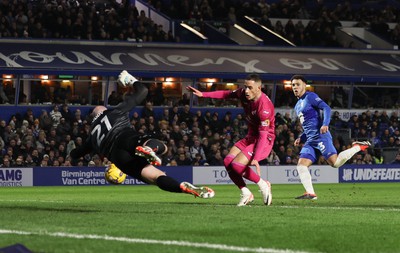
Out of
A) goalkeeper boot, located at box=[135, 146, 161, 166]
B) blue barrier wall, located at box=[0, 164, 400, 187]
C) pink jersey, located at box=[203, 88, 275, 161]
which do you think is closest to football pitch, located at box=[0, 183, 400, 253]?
goalkeeper boot, located at box=[135, 146, 161, 166]

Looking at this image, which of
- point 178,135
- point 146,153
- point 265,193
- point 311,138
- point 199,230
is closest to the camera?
point 199,230

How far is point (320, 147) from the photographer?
20.5 metres

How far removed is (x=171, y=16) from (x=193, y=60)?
337cm

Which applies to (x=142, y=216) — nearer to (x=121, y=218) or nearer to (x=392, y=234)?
(x=121, y=218)

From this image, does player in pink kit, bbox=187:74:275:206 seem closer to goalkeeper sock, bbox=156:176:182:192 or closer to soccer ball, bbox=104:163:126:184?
soccer ball, bbox=104:163:126:184

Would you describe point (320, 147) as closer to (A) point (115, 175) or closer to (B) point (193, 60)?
(A) point (115, 175)

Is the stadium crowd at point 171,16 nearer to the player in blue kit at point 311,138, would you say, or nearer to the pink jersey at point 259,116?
the player in blue kit at point 311,138

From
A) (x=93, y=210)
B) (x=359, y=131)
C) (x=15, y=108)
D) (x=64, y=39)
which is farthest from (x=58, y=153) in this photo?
(x=93, y=210)

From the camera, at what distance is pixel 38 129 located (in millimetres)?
35125

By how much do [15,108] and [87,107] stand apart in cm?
308

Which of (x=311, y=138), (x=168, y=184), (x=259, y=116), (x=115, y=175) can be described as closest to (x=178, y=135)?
(x=311, y=138)

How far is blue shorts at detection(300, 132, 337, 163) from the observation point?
20.4 meters

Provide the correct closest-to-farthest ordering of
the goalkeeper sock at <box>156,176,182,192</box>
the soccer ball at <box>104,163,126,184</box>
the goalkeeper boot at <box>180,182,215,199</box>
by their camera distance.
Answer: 1. the goalkeeper boot at <box>180,182,215,199</box>
2. the goalkeeper sock at <box>156,176,182,192</box>
3. the soccer ball at <box>104,163,126,184</box>

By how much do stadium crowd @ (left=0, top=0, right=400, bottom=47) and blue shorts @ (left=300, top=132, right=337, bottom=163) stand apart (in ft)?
70.5
